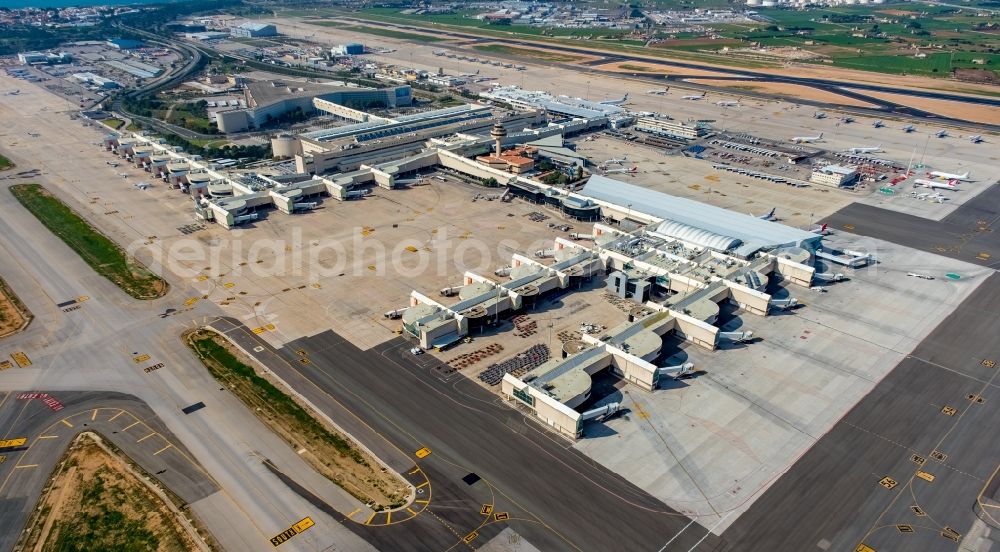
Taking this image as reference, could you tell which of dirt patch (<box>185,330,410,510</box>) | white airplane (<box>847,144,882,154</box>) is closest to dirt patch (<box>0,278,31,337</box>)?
dirt patch (<box>185,330,410,510</box>)

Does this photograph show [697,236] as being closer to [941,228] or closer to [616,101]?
[941,228]

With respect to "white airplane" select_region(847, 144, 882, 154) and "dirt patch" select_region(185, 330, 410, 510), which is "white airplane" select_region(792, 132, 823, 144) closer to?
"white airplane" select_region(847, 144, 882, 154)

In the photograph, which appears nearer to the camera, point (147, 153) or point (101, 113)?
point (147, 153)

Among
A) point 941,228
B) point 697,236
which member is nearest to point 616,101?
point 941,228

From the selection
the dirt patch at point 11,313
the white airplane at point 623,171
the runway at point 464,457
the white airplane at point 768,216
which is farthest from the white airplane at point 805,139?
the dirt patch at point 11,313

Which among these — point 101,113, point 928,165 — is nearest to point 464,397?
point 928,165

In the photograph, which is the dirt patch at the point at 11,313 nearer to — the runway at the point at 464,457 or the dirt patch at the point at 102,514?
the runway at the point at 464,457

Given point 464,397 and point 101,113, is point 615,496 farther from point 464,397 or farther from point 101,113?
point 101,113
